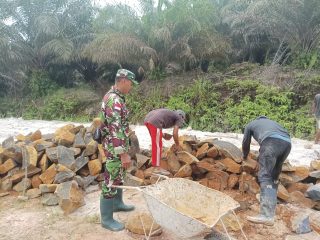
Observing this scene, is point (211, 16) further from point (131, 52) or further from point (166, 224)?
point (166, 224)

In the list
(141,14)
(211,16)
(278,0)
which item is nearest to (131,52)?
(141,14)

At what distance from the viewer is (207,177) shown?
4.55m

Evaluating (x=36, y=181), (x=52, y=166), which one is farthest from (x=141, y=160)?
(x=36, y=181)

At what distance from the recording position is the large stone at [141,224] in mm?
3416

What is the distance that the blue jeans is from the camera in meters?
3.59

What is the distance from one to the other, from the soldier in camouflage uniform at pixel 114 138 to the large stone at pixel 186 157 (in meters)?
1.27

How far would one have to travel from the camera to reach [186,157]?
462 cm

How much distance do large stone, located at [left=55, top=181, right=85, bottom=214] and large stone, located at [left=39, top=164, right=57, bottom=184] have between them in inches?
16.1

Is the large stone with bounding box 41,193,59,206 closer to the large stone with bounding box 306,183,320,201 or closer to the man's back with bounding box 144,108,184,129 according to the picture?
the man's back with bounding box 144,108,184,129

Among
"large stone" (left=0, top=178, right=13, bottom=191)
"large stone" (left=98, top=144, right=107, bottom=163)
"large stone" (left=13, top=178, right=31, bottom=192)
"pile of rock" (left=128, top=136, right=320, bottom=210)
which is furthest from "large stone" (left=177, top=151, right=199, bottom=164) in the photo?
"large stone" (left=0, top=178, right=13, bottom=191)

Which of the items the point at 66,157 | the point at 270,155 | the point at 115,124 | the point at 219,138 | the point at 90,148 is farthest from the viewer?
the point at 219,138

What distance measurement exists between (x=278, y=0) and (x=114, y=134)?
831cm

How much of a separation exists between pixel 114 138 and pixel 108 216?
2.65ft

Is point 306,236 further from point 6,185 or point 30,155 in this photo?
point 6,185
